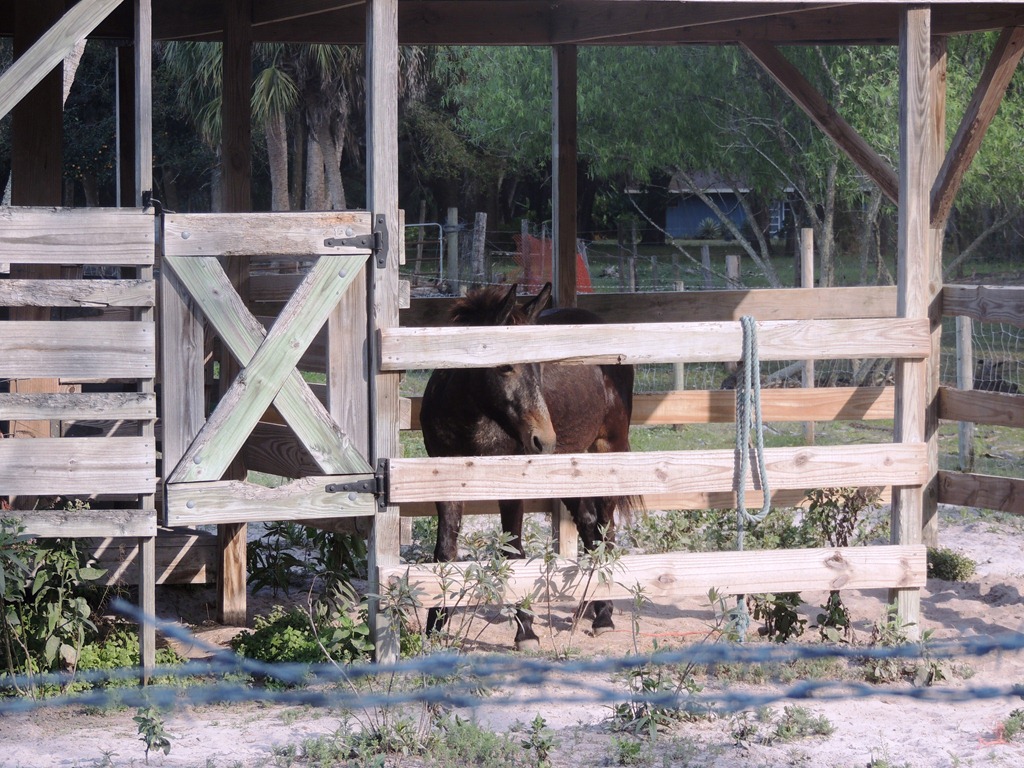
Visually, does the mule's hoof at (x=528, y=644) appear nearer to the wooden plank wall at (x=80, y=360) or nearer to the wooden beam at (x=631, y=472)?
the wooden beam at (x=631, y=472)

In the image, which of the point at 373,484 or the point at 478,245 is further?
the point at 478,245

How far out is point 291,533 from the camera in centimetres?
629

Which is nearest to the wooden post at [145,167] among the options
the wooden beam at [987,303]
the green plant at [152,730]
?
the green plant at [152,730]

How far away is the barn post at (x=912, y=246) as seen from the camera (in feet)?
17.4

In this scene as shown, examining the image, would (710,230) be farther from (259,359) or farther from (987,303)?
(259,359)

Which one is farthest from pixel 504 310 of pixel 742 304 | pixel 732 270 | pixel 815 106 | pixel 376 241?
pixel 732 270

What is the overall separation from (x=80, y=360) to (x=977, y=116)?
15.6ft

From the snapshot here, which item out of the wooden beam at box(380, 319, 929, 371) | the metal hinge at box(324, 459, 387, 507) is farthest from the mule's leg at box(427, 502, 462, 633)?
the wooden beam at box(380, 319, 929, 371)

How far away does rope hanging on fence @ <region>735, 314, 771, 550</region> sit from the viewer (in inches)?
195

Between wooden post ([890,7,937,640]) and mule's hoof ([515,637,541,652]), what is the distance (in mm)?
1740

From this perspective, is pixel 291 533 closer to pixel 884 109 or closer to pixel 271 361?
pixel 271 361

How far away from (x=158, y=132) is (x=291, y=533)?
2021 cm

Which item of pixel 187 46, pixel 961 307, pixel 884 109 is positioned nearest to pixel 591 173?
pixel 884 109

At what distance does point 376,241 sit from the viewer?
185 inches
